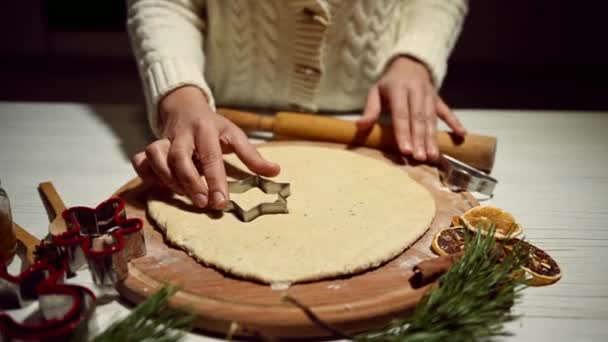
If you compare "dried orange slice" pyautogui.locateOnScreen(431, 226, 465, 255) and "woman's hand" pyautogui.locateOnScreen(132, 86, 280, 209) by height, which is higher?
"woman's hand" pyautogui.locateOnScreen(132, 86, 280, 209)

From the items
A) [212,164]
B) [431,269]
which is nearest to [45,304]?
[212,164]

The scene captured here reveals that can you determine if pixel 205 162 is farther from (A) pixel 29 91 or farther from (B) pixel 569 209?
(A) pixel 29 91

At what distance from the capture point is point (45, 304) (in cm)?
66

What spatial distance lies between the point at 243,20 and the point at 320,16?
0.20 m

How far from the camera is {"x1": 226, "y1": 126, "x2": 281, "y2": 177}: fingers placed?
99 cm

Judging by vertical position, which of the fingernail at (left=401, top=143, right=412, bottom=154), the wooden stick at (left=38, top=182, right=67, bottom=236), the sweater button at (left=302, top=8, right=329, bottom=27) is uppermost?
the sweater button at (left=302, top=8, right=329, bottom=27)

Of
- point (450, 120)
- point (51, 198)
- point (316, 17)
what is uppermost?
point (316, 17)

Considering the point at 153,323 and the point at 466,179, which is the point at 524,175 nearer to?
the point at 466,179

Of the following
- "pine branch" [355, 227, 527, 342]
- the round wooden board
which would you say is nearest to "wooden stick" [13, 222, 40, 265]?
the round wooden board

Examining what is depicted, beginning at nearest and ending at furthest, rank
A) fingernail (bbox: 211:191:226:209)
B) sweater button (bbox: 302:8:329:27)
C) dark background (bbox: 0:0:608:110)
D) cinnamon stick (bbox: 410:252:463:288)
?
cinnamon stick (bbox: 410:252:463:288) < fingernail (bbox: 211:191:226:209) < sweater button (bbox: 302:8:329:27) < dark background (bbox: 0:0:608:110)

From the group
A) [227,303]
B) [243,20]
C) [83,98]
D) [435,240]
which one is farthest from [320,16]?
[83,98]

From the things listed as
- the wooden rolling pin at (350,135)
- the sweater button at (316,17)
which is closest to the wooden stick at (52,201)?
the wooden rolling pin at (350,135)

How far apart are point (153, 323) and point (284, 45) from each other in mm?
883

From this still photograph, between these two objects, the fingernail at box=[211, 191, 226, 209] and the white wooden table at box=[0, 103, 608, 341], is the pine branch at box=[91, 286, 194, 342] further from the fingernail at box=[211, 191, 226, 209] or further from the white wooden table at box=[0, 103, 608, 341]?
the fingernail at box=[211, 191, 226, 209]
